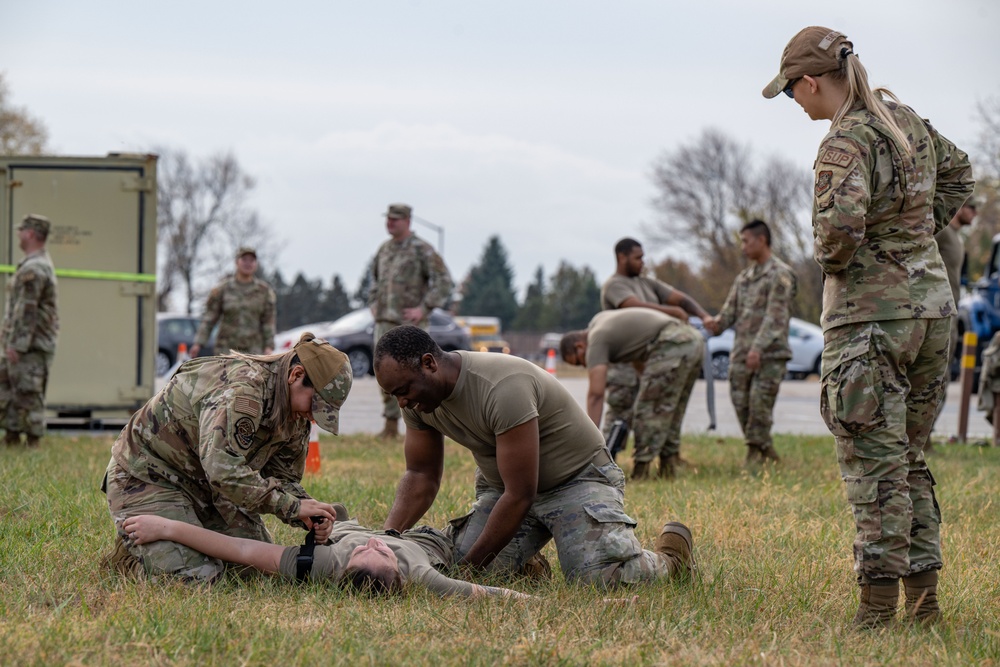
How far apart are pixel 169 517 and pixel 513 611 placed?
5.18ft

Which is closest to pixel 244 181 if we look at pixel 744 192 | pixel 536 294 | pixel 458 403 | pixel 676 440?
pixel 744 192

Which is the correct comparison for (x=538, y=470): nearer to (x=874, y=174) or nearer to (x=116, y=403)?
(x=874, y=174)

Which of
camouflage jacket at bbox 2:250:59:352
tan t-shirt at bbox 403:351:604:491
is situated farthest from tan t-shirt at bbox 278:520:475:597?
camouflage jacket at bbox 2:250:59:352

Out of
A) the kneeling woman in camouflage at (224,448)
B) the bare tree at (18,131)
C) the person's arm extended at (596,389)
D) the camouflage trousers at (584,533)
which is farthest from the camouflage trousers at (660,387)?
the bare tree at (18,131)

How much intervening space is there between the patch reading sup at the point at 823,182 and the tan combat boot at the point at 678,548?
174 centimetres

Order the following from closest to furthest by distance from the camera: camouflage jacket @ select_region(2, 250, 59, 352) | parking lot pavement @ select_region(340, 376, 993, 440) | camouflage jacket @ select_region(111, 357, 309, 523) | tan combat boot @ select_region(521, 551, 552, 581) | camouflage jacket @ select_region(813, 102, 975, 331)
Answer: camouflage jacket @ select_region(813, 102, 975, 331), camouflage jacket @ select_region(111, 357, 309, 523), tan combat boot @ select_region(521, 551, 552, 581), camouflage jacket @ select_region(2, 250, 59, 352), parking lot pavement @ select_region(340, 376, 993, 440)

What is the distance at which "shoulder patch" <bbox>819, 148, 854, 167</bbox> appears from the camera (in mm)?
3957

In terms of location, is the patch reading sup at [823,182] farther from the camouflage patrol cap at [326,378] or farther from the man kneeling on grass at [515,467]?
the camouflage patrol cap at [326,378]

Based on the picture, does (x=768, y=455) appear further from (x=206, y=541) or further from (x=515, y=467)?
(x=206, y=541)

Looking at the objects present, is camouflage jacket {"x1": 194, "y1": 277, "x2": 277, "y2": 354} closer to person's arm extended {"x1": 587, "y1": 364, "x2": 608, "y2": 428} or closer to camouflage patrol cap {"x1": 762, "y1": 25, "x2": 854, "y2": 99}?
person's arm extended {"x1": 587, "y1": 364, "x2": 608, "y2": 428}

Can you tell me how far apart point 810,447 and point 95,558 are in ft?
24.2

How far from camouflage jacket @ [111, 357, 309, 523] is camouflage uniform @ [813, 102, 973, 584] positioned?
2.17m

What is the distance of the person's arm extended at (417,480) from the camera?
5.18 meters

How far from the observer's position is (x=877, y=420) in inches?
157
